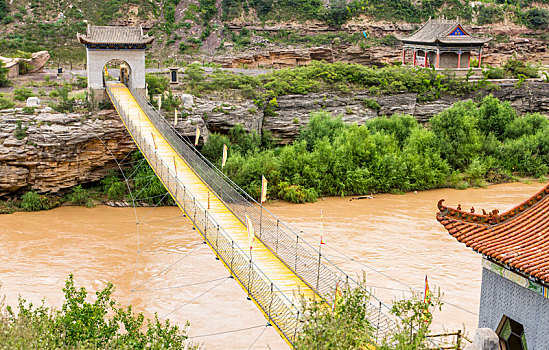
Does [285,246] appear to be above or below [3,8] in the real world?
below

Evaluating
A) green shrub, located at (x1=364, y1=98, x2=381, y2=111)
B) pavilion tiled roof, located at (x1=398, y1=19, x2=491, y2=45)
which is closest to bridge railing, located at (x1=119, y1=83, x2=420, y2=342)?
green shrub, located at (x1=364, y1=98, x2=381, y2=111)

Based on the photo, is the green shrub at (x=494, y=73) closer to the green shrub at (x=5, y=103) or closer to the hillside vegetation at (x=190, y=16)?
the hillside vegetation at (x=190, y=16)

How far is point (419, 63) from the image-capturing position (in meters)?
38.7

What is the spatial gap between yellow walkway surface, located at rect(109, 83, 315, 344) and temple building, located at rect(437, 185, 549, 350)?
2.89 metres

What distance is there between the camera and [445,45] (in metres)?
36.8

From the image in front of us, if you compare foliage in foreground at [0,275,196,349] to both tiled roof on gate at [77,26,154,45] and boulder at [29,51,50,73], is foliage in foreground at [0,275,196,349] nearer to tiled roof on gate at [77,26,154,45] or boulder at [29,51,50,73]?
tiled roof on gate at [77,26,154,45]

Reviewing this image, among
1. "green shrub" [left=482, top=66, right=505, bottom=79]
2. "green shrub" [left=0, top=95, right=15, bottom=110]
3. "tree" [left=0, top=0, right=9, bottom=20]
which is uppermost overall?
"tree" [left=0, top=0, right=9, bottom=20]

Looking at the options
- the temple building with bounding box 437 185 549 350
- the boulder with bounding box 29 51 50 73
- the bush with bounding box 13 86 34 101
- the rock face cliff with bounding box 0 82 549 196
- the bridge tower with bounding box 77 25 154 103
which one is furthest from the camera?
the boulder with bounding box 29 51 50 73

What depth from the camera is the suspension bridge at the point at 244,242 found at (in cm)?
1292

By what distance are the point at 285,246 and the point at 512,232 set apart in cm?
645

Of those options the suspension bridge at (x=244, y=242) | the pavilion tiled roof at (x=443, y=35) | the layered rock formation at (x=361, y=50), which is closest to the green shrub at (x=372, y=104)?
the pavilion tiled roof at (x=443, y=35)

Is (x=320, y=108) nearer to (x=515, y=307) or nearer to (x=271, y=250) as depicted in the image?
(x=271, y=250)

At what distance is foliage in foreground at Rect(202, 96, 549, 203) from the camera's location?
28047 millimetres

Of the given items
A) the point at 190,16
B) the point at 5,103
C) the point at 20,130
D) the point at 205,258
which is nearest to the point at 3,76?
the point at 5,103
